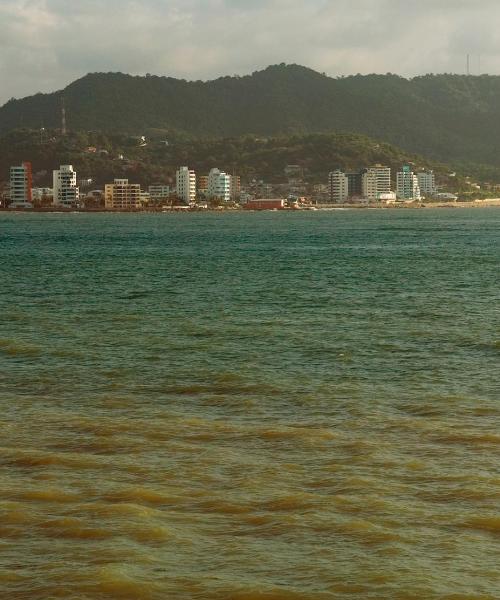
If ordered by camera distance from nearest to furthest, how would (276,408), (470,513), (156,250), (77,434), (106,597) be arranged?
(106,597) < (470,513) < (77,434) < (276,408) < (156,250)

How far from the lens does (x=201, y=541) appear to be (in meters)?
8.91

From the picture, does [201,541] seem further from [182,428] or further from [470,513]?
[182,428]

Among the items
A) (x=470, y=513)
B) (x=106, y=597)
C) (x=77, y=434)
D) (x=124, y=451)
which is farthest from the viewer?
(x=77, y=434)

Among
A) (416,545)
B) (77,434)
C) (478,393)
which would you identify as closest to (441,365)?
(478,393)

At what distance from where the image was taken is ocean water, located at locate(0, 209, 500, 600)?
828cm

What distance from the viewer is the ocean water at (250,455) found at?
27.2 feet

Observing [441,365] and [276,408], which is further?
[441,365]

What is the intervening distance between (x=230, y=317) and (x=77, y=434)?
13.7 meters

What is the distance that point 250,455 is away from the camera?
38.2ft

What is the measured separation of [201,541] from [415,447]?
3929 millimetres

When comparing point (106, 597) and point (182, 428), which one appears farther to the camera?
point (182, 428)

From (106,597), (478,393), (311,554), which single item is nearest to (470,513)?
(311,554)

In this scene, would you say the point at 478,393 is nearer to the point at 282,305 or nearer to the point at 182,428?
the point at 182,428

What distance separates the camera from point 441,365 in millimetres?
17844
